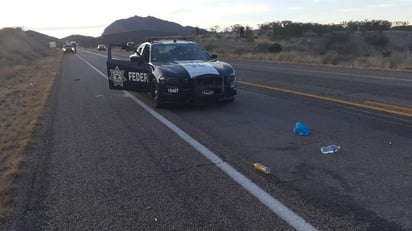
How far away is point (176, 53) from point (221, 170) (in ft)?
21.8

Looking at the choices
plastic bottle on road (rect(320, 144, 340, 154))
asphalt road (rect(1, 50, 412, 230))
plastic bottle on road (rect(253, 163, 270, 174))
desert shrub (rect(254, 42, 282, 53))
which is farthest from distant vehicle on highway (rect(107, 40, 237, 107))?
desert shrub (rect(254, 42, 282, 53))

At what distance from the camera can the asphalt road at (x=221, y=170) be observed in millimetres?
4496

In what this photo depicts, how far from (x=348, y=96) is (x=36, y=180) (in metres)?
8.09

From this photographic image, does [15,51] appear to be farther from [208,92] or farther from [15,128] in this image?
[208,92]

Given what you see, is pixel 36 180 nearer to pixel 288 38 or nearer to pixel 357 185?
pixel 357 185

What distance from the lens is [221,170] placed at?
5902 mm

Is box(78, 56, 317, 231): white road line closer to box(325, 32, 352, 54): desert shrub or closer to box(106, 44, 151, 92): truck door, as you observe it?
box(106, 44, 151, 92): truck door

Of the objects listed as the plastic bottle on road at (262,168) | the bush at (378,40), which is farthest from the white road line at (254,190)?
the bush at (378,40)

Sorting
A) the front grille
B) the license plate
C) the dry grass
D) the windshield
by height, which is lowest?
the dry grass

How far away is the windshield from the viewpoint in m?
11.9

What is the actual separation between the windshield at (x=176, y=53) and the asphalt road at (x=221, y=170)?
1.72 m

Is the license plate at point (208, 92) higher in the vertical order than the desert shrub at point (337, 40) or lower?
higher

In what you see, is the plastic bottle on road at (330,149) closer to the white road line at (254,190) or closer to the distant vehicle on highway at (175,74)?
the white road line at (254,190)

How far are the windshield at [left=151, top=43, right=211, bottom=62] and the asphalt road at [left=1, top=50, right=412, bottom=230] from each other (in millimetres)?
1720
